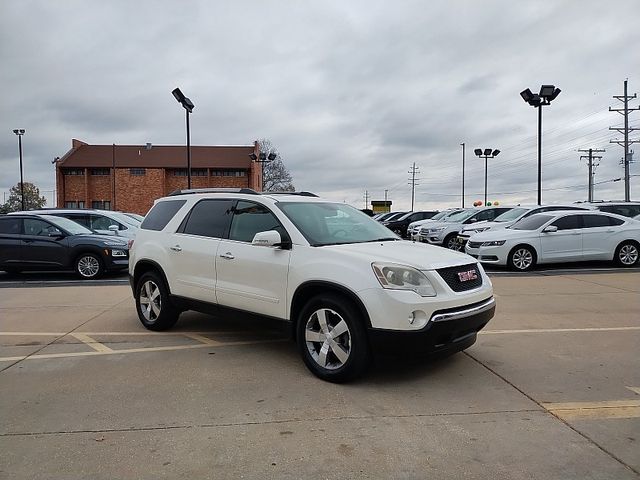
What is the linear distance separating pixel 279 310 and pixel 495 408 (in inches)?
83.6

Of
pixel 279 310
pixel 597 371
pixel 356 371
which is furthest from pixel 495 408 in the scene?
pixel 279 310

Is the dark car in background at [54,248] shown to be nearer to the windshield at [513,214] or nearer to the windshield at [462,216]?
the windshield at [513,214]

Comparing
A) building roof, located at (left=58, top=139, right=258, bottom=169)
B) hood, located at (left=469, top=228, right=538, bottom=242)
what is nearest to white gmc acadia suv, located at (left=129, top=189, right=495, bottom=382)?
hood, located at (left=469, top=228, right=538, bottom=242)

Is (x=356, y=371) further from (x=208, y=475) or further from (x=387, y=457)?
(x=208, y=475)

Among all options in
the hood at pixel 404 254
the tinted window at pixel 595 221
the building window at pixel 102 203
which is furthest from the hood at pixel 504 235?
the building window at pixel 102 203

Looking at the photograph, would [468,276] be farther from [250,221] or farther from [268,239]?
[250,221]

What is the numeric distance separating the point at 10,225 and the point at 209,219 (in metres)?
9.01

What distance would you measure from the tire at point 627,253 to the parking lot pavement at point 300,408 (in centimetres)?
751

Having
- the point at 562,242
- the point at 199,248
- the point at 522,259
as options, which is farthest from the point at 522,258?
the point at 199,248

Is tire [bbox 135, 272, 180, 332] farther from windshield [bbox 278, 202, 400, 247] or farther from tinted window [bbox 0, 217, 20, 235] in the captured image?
tinted window [bbox 0, 217, 20, 235]

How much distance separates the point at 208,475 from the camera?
305cm

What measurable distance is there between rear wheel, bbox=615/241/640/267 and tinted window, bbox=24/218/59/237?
1404 cm

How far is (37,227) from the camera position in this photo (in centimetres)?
1251

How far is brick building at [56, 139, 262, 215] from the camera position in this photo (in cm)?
5294
